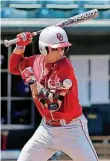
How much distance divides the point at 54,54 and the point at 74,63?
4.78 m

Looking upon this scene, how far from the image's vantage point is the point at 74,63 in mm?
9461

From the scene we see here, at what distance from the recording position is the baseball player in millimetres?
4605

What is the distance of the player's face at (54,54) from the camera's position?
15.3 feet

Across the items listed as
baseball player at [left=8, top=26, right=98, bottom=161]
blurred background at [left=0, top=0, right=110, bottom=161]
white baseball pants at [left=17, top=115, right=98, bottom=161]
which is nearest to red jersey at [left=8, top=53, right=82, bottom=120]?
baseball player at [left=8, top=26, right=98, bottom=161]

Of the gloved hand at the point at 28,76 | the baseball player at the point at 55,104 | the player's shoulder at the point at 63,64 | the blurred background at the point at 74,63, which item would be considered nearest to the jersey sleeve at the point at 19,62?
the baseball player at the point at 55,104

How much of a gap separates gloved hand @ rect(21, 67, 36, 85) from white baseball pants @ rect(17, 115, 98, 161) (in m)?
0.49

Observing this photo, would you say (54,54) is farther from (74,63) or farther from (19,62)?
(74,63)

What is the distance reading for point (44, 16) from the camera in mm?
8992

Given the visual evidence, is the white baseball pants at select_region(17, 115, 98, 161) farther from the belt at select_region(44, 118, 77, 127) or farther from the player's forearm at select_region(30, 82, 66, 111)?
the player's forearm at select_region(30, 82, 66, 111)

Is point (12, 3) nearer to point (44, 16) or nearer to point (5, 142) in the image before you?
point (44, 16)

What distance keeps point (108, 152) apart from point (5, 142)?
1.69 m

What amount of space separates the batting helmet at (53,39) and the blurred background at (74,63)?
4073 millimetres

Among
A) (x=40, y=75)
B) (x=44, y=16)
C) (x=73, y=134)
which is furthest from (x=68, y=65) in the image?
(x=44, y=16)

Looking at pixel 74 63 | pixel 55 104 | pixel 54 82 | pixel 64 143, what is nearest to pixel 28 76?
pixel 54 82
